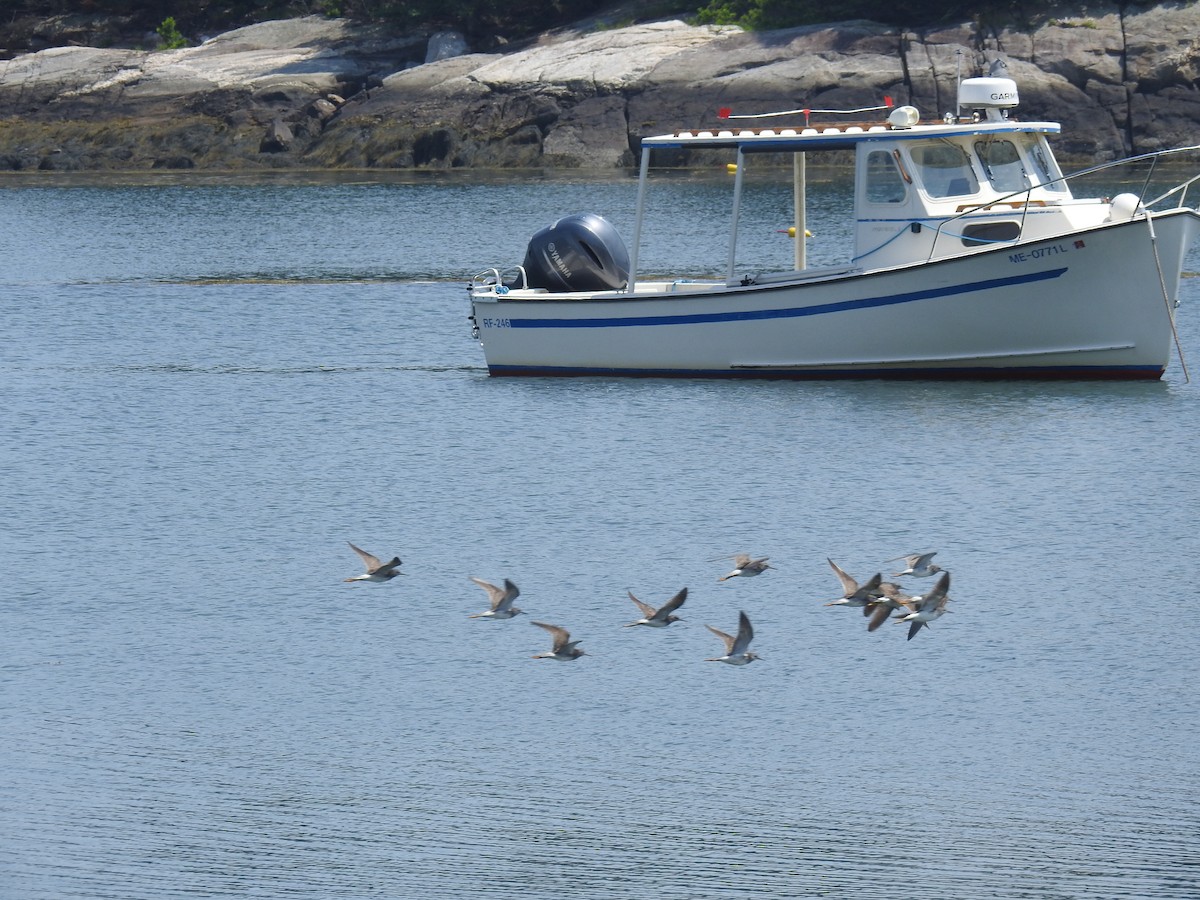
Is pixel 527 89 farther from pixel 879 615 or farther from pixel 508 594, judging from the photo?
pixel 879 615

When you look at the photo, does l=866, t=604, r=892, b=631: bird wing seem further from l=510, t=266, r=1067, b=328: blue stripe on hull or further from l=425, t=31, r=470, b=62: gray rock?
l=425, t=31, r=470, b=62: gray rock

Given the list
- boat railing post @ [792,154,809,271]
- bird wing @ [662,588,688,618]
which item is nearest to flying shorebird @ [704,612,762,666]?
bird wing @ [662,588,688,618]

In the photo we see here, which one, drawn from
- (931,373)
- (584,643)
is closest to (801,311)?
(931,373)

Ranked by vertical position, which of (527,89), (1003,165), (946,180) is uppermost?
(1003,165)

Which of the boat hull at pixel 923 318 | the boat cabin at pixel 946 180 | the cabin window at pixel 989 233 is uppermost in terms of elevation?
the boat cabin at pixel 946 180

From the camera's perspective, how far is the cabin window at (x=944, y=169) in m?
21.3

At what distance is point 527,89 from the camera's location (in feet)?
201

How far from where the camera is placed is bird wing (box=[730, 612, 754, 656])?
11359 millimetres

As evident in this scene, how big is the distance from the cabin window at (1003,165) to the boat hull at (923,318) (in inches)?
57.4

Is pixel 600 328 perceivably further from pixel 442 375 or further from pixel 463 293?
pixel 463 293

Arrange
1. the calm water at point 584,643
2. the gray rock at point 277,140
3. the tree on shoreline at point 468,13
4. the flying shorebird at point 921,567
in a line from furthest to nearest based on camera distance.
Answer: the gray rock at point 277,140 < the tree on shoreline at point 468,13 < the flying shorebird at point 921,567 < the calm water at point 584,643

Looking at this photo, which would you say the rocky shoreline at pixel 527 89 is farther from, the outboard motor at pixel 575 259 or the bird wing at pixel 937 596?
the bird wing at pixel 937 596

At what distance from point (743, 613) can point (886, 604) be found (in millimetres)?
1482

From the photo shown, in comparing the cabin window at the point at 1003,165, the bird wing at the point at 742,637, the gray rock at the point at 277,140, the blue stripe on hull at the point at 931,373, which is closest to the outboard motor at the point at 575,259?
the blue stripe on hull at the point at 931,373
